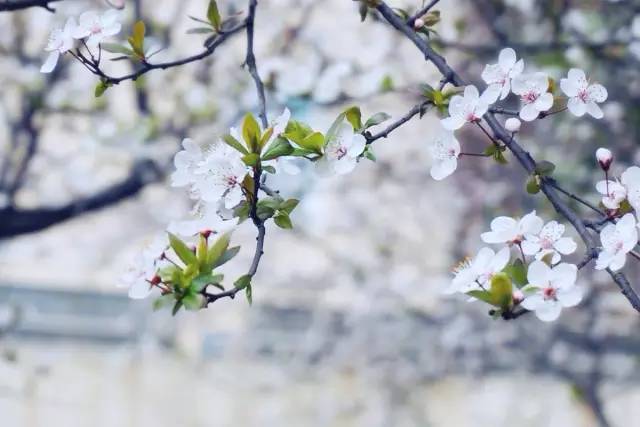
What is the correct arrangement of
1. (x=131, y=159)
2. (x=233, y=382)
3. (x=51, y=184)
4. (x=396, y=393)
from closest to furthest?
(x=131, y=159) → (x=51, y=184) → (x=396, y=393) → (x=233, y=382)

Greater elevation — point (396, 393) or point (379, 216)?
point (379, 216)

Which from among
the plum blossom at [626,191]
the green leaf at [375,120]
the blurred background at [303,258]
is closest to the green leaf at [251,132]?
the green leaf at [375,120]

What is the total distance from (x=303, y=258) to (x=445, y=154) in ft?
13.5

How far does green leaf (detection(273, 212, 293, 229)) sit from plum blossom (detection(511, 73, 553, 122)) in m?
0.26

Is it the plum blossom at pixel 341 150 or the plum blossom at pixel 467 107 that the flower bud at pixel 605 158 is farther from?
the plum blossom at pixel 341 150

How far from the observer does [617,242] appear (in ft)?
3.04

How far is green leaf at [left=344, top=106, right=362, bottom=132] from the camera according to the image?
106 centimetres

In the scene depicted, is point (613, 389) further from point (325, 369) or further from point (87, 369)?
point (87, 369)

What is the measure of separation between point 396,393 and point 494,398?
25.7 inches

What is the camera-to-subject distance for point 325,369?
4910 mm

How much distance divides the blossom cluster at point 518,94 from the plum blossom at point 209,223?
0.72ft

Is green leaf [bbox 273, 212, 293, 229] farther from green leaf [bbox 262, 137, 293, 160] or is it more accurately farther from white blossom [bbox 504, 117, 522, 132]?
white blossom [bbox 504, 117, 522, 132]

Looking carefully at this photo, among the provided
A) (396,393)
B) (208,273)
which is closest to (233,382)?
(396,393)

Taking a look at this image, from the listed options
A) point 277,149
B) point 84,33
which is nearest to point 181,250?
point 277,149
